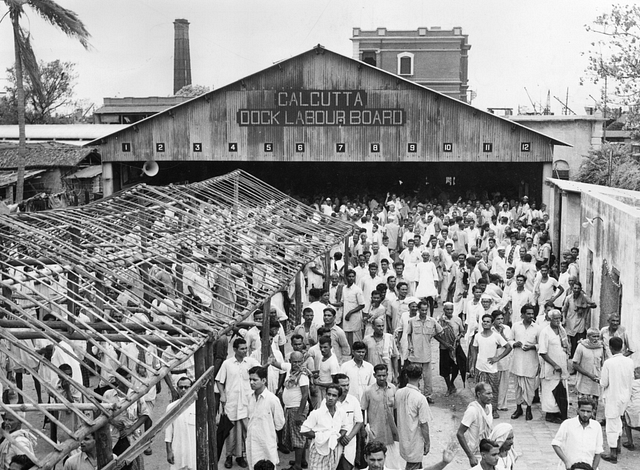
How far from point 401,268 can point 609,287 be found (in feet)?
11.7

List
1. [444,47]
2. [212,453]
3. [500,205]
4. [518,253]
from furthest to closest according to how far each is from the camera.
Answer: [444,47] → [500,205] → [518,253] → [212,453]

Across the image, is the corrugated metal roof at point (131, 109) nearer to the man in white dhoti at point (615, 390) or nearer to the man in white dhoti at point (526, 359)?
the man in white dhoti at point (526, 359)

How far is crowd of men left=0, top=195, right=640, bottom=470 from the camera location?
341 inches

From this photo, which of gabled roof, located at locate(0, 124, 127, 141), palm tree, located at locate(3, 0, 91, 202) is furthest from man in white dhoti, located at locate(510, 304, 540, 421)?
gabled roof, located at locate(0, 124, 127, 141)

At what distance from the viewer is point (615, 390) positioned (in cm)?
1030

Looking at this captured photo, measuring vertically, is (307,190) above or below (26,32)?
below

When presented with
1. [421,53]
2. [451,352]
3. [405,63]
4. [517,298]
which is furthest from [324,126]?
[421,53]

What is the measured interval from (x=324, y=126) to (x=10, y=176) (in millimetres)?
11247

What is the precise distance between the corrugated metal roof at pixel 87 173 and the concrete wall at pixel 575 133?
19.6 metres

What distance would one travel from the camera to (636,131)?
91.9ft

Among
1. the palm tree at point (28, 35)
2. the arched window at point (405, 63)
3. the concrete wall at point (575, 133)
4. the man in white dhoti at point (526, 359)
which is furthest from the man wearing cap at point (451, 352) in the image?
the arched window at point (405, 63)

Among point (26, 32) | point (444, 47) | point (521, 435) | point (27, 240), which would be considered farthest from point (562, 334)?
point (444, 47)

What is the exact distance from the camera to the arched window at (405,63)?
53.9 metres

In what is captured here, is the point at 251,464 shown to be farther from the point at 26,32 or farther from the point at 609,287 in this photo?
the point at 26,32
